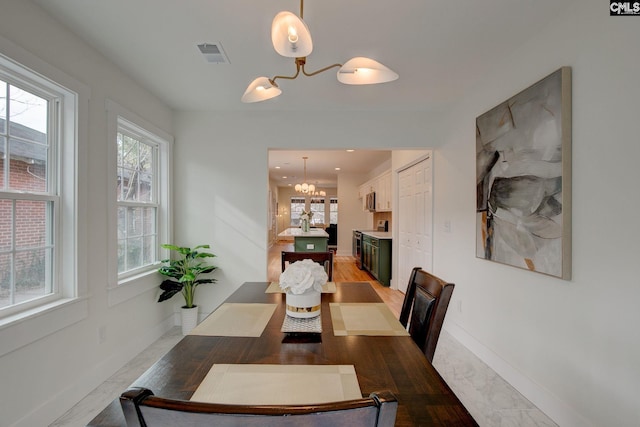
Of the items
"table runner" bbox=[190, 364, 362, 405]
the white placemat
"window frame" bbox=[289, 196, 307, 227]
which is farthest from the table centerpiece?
"window frame" bbox=[289, 196, 307, 227]

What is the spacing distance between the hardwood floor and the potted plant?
4.63ft

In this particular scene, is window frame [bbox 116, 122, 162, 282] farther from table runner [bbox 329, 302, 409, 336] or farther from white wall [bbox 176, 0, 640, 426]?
Answer: table runner [bbox 329, 302, 409, 336]

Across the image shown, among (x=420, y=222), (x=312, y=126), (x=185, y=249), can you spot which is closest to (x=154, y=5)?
(x=312, y=126)

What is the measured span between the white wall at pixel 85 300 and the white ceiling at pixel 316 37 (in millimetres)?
159

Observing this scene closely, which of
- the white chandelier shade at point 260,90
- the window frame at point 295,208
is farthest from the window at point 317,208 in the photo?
the white chandelier shade at point 260,90

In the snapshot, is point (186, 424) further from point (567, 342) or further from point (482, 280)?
point (482, 280)

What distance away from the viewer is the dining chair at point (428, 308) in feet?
4.30

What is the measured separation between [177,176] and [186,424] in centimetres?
349

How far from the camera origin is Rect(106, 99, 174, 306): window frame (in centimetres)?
243

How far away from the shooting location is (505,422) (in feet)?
6.11

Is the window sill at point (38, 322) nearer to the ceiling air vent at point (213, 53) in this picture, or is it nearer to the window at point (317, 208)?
the ceiling air vent at point (213, 53)

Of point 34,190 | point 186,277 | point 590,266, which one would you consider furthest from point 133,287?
point 590,266

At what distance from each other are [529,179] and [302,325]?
6.09 ft

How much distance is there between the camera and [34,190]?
1.89m
